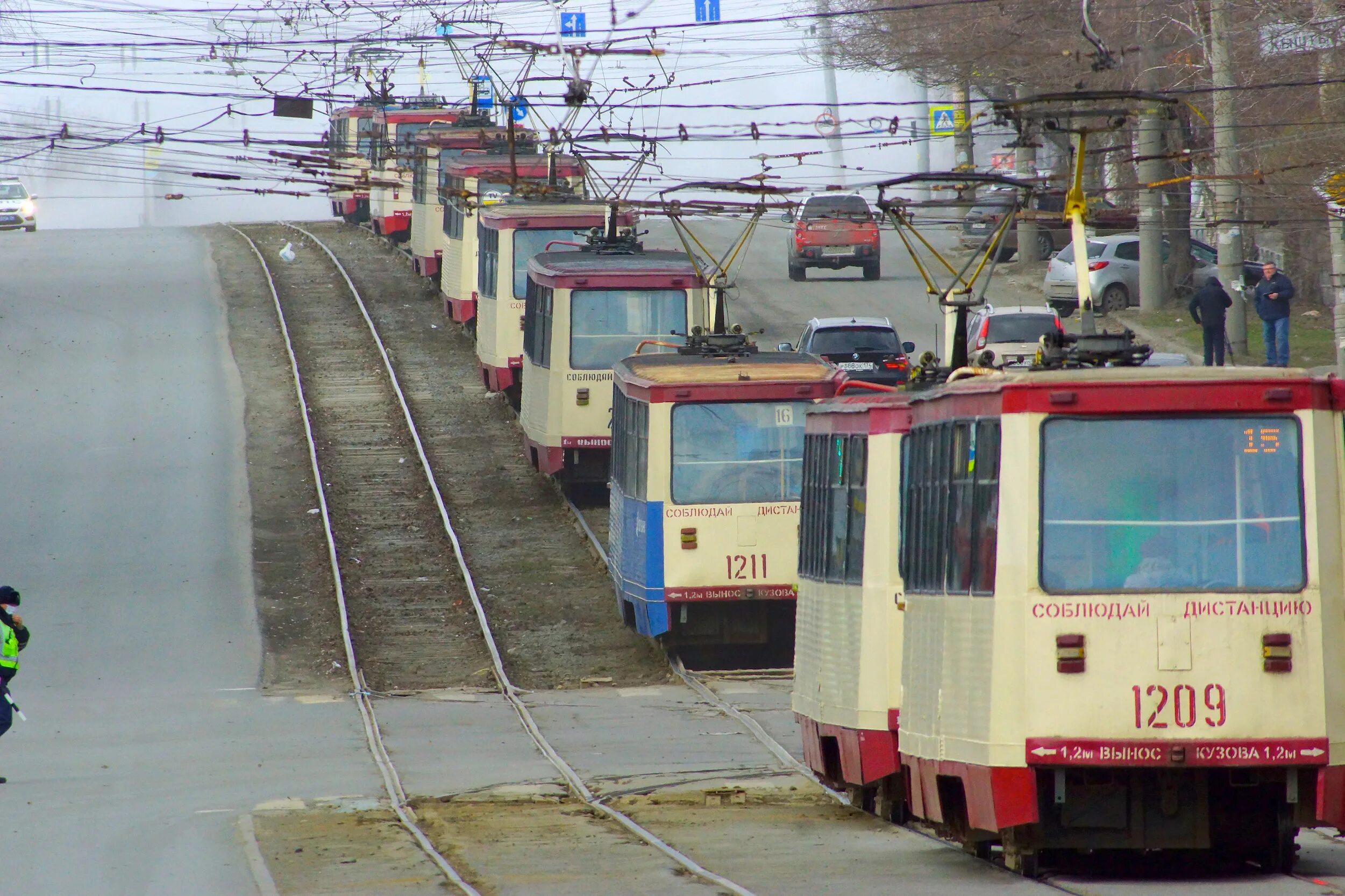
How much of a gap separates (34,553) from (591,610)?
677 centimetres

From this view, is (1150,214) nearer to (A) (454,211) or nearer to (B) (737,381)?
(A) (454,211)

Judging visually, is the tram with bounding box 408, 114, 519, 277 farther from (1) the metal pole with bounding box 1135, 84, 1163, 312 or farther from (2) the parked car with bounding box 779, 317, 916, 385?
(1) the metal pole with bounding box 1135, 84, 1163, 312

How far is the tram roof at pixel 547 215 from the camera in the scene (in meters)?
28.1

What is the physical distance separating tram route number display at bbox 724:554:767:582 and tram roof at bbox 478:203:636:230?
10.8 meters

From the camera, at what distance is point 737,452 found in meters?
17.8

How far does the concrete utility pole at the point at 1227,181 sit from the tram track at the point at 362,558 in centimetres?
1171

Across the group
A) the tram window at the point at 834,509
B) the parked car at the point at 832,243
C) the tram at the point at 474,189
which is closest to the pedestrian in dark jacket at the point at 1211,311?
the tram at the point at 474,189

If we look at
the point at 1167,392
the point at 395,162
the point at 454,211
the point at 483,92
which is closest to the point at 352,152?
the point at 483,92

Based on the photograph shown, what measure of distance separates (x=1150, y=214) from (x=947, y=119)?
16691mm

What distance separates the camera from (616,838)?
10555mm

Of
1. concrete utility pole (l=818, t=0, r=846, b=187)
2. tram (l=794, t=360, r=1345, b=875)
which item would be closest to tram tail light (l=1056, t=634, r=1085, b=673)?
tram (l=794, t=360, r=1345, b=875)

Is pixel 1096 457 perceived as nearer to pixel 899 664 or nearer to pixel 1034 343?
pixel 899 664

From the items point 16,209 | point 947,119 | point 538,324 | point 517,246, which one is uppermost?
point 947,119

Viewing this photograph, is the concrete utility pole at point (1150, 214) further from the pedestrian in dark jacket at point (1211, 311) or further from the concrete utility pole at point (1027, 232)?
the concrete utility pole at point (1027, 232)
